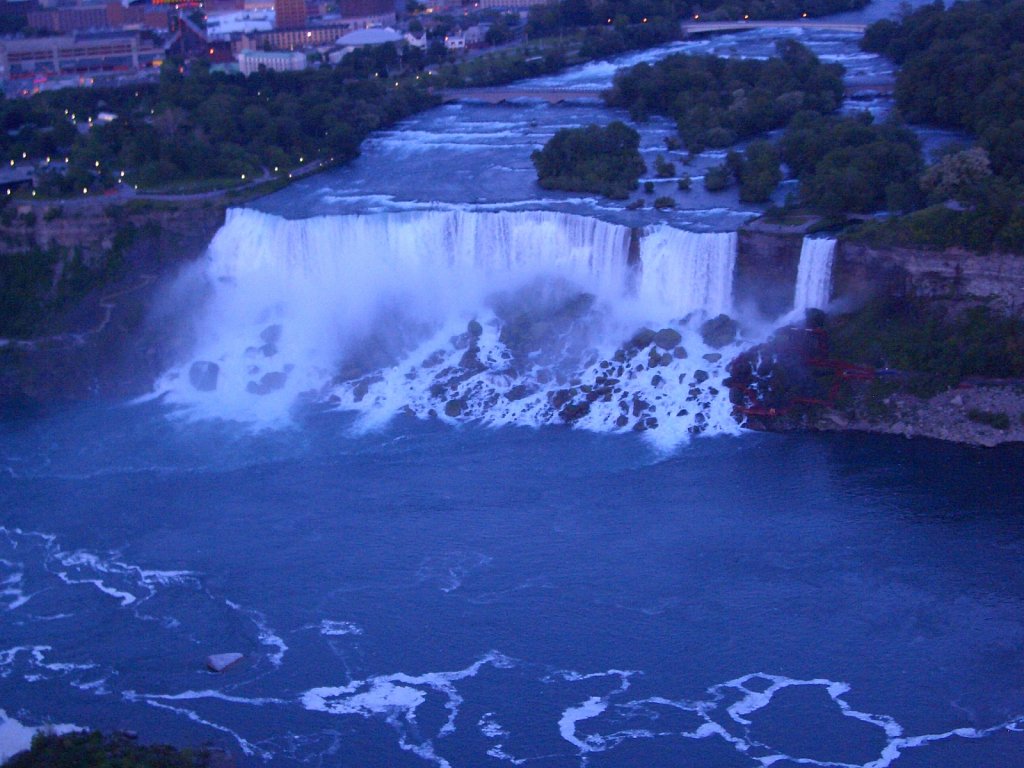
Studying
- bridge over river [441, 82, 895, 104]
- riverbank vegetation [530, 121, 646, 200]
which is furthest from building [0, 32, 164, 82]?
riverbank vegetation [530, 121, 646, 200]

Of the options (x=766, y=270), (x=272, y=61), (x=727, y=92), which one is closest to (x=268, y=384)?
(x=766, y=270)

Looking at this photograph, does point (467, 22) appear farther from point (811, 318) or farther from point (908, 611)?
point (908, 611)

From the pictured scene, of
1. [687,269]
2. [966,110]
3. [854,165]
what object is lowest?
[687,269]

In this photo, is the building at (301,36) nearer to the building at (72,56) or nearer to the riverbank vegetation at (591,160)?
the building at (72,56)

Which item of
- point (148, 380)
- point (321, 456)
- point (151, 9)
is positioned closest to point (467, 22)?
point (151, 9)

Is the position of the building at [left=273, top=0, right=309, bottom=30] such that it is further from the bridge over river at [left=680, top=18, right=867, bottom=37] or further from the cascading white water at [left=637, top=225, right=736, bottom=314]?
the cascading white water at [left=637, top=225, right=736, bottom=314]

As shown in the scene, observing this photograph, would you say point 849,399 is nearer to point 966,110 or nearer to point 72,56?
point 966,110
